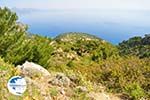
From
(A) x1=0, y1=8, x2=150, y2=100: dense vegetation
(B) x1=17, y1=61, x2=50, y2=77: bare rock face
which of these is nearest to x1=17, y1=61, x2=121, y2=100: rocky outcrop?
(B) x1=17, y1=61, x2=50, y2=77: bare rock face

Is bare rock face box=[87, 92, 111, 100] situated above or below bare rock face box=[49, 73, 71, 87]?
below

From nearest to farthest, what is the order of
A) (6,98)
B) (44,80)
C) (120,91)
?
(6,98)
(44,80)
(120,91)

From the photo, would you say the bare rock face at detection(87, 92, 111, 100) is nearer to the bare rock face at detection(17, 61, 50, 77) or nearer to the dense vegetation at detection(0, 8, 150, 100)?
the bare rock face at detection(17, 61, 50, 77)

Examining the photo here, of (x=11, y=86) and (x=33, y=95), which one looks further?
(x=33, y=95)

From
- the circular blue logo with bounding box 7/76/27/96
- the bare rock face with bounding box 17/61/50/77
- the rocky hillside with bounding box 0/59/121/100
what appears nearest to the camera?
the circular blue logo with bounding box 7/76/27/96

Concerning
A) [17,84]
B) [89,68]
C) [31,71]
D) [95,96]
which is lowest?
[89,68]

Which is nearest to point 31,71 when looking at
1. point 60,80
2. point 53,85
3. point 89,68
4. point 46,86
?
point 60,80

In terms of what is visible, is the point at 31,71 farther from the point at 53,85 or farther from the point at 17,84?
the point at 17,84

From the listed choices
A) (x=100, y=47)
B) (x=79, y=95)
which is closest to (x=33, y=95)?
(x=79, y=95)

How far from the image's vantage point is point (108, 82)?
1775 cm

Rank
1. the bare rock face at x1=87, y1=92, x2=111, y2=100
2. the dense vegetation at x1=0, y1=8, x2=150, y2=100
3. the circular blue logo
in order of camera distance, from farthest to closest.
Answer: the dense vegetation at x1=0, y1=8, x2=150, y2=100, the bare rock face at x1=87, y1=92, x2=111, y2=100, the circular blue logo

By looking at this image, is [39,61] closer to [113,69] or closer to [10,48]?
[10,48]

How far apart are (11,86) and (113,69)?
1084cm

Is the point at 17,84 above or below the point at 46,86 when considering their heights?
above
